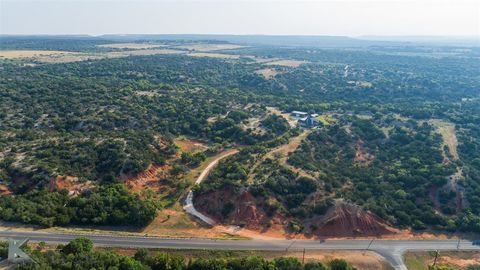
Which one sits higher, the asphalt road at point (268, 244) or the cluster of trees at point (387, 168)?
the cluster of trees at point (387, 168)

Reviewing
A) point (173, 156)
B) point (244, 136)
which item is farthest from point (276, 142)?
point (173, 156)

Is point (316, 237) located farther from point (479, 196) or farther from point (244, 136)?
point (244, 136)

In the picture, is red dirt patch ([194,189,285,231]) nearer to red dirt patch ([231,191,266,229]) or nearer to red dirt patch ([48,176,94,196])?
red dirt patch ([231,191,266,229])

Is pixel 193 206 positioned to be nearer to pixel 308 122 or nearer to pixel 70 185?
pixel 70 185

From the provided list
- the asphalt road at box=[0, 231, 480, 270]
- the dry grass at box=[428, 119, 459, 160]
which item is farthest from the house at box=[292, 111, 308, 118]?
the asphalt road at box=[0, 231, 480, 270]

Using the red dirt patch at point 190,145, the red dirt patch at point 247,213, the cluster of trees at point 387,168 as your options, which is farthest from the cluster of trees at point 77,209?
the cluster of trees at point 387,168

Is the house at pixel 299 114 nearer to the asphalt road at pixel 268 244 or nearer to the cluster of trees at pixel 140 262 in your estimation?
the asphalt road at pixel 268 244
